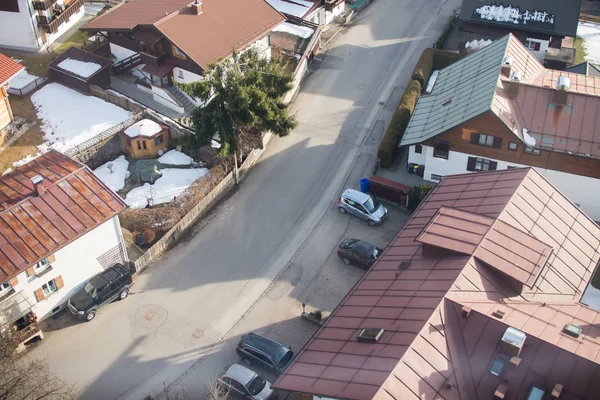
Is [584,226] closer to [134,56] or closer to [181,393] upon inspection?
[181,393]

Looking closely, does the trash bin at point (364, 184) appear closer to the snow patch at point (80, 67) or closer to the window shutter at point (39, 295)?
the window shutter at point (39, 295)

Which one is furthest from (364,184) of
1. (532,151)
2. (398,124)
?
(532,151)

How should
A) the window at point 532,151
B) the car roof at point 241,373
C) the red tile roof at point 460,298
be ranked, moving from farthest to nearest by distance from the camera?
the window at point 532,151, the car roof at point 241,373, the red tile roof at point 460,298

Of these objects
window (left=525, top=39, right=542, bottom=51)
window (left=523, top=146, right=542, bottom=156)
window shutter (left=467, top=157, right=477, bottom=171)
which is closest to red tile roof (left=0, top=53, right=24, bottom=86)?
window shutter (left=467, top=157, right=477, bottom=171)

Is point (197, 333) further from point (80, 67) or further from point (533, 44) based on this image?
point (533, 44)

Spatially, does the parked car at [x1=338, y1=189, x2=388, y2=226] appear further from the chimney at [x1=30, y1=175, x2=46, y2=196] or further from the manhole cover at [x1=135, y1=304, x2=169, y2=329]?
the chimney at [x1=30, y1=175, x2=46, y2=196]

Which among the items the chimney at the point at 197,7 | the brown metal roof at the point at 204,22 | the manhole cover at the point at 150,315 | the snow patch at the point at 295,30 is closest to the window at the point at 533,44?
the snow patch at the point at 295,30

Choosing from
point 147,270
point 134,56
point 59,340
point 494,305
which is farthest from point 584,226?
point 134,56
